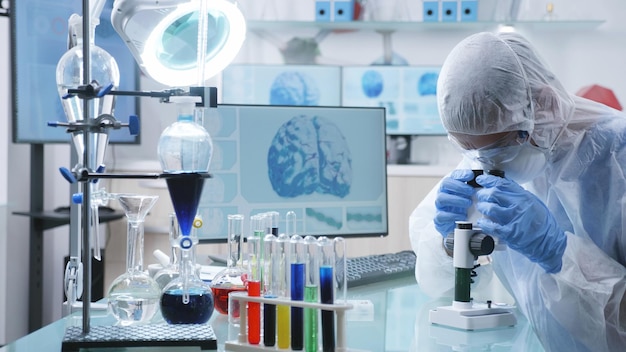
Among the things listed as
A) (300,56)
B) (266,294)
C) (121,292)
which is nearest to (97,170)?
(121,292)

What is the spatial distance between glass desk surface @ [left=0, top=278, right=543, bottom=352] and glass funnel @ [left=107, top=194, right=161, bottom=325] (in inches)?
3.5

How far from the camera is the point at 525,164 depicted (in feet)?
5.16

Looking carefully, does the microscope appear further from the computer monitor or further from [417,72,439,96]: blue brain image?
[417,72,439,96]: blue brain image

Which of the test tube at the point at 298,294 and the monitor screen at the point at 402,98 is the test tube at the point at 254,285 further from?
the monitor screen at the point at 402,98

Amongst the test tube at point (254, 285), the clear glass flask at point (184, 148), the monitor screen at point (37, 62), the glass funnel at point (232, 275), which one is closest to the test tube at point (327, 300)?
the test tube at point (254, 285)

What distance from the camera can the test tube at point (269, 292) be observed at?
48.5 inches

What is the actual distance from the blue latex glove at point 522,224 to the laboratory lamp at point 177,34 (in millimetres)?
564

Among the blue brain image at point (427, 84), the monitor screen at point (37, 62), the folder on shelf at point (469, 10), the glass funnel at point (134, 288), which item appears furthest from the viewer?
the blue brain image at point (427, 84)

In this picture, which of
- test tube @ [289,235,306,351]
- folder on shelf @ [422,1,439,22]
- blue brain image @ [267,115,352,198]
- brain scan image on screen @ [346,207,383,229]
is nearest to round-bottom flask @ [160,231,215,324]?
test tube @ [289,235,306,351]

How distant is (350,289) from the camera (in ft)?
6.09

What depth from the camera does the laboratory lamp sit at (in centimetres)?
137

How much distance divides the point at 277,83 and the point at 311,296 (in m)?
3.24

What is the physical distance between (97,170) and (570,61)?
3.46 meters

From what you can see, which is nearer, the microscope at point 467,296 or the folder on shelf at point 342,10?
the microscope at point 467,296
